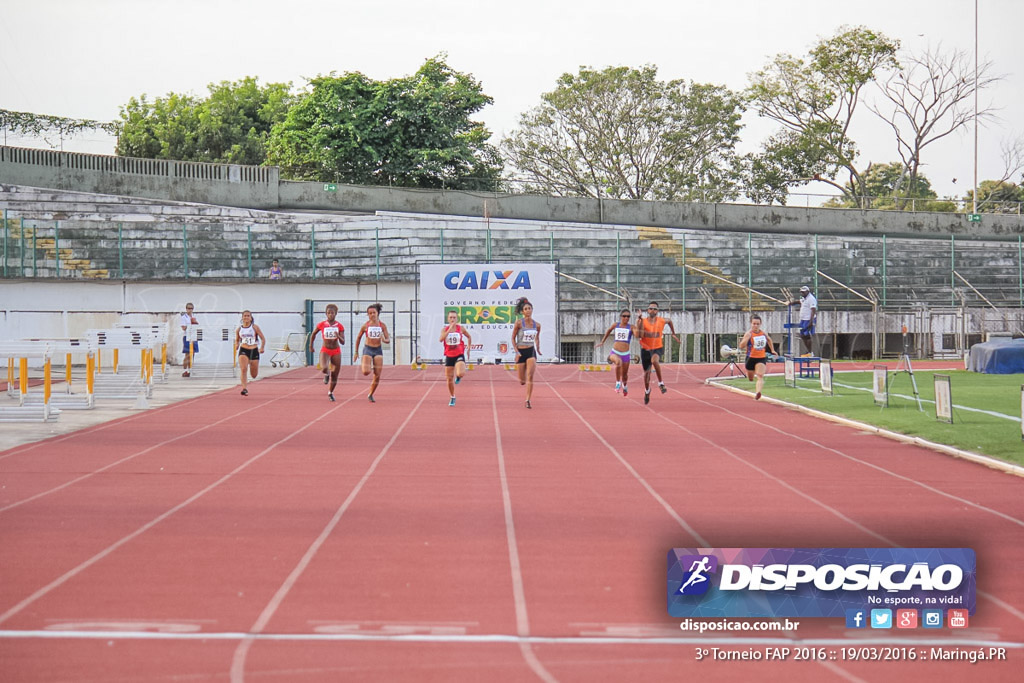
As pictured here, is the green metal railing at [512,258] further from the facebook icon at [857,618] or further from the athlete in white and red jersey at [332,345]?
the facebook icon at [857,618]

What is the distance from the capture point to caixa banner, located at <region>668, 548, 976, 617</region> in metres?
5.58

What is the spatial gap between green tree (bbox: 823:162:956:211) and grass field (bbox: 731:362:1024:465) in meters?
23.9

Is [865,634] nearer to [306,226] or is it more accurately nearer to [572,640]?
[572,640]

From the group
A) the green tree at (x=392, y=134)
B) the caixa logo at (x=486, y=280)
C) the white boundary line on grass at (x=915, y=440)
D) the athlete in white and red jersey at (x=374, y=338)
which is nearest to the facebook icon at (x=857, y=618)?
the white boundary line on grass at (x=915, y=440)

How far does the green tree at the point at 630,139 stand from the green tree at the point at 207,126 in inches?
712

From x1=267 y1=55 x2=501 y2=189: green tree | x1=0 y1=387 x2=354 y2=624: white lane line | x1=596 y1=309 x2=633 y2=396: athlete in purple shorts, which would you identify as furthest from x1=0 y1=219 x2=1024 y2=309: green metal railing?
x1=0 y1=387 x2=354 y2=624: white lane line

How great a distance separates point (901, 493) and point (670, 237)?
3236cm

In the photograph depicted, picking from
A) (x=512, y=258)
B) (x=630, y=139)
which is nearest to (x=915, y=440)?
(x=512, y=258)

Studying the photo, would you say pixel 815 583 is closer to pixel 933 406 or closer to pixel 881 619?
pixel 881 619

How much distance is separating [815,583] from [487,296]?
23.5 metres

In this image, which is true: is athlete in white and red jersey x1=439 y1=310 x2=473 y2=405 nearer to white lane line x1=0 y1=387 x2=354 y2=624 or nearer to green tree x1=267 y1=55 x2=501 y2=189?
white lane line x1=0 y1=387 x2=354 y2=624

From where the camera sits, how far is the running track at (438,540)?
538cm

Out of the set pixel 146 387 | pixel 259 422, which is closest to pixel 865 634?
pixel 259 422

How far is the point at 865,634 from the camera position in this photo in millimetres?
5602
